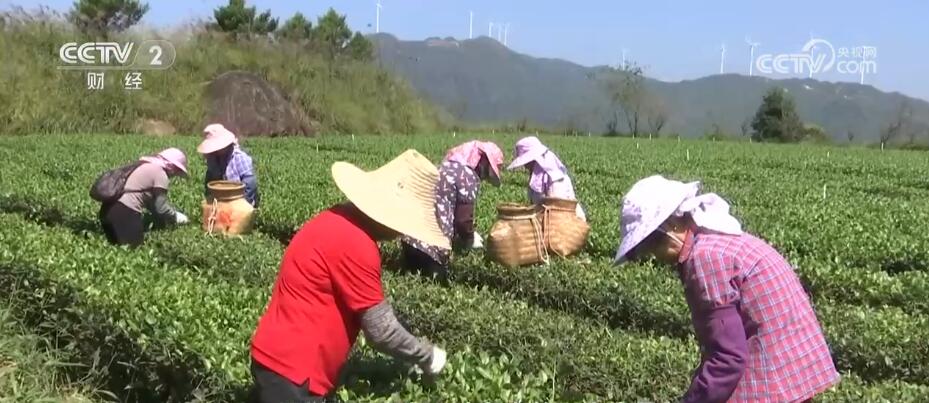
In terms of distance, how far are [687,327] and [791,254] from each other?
2.15 m

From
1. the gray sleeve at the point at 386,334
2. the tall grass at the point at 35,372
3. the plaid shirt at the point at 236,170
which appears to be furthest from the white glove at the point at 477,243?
the gray sleeve at the point at 386,334

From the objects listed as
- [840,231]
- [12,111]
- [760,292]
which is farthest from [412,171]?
[12,111]

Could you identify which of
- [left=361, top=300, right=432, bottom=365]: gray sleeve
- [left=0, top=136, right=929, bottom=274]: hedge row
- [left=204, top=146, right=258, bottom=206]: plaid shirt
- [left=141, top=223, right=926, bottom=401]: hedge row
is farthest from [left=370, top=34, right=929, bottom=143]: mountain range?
[left=361, top=300, right=432, bottom=365]: gray sleeve

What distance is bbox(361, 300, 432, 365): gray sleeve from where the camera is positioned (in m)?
3.58

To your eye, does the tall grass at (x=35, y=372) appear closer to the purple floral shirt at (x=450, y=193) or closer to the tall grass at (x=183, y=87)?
the purple floral shirt at (x=450, y=193)

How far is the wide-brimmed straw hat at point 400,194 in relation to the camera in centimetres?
363

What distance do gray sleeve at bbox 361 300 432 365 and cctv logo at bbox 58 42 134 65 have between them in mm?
23936

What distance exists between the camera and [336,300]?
366cm

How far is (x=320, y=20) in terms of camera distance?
139 ft

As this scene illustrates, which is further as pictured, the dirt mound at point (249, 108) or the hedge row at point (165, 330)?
the dirt mound at point (249, 108)

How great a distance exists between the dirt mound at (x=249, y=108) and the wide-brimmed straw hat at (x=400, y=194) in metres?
22.3

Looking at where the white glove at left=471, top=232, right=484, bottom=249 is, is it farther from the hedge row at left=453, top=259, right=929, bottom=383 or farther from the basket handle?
the basket handle

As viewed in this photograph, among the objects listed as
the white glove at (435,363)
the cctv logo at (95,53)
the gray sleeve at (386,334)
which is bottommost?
the white glove at (435,363)

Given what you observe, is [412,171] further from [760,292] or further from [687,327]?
[687,327]
